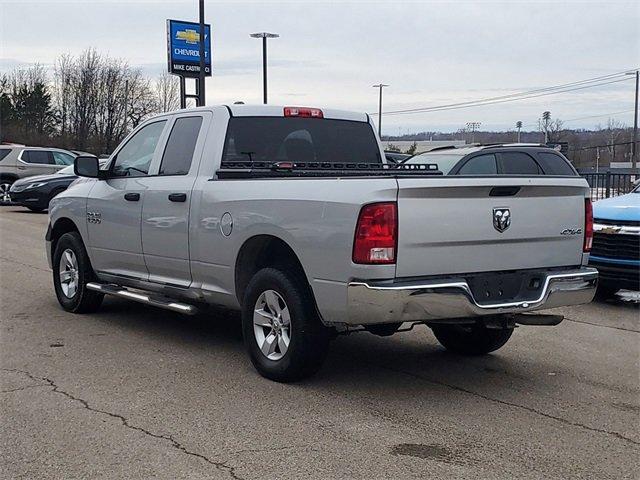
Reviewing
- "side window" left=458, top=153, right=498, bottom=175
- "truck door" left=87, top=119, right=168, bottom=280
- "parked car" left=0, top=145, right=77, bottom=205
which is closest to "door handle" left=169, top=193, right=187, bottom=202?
"truck door" left=87, top=119, right=168, bottom=280

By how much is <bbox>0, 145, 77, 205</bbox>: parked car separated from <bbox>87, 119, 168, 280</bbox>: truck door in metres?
18.4

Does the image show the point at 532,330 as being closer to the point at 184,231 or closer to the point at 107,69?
the point at 184,231

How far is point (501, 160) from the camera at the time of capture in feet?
38.1

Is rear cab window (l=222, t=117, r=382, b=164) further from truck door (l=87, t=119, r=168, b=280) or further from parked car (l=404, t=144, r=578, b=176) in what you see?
parked car (l=404, t=144, r=578, b=176)

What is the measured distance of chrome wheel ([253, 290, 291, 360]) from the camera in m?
5.77

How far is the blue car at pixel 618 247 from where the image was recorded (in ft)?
29.9

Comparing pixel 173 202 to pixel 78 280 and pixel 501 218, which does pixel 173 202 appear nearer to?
pixel 78 280

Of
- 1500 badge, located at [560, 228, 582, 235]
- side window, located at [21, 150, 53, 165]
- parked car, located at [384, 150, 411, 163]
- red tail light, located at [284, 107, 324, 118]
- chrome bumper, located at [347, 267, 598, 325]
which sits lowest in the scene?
chrome bumper, located at [347, 267, 598, 325]

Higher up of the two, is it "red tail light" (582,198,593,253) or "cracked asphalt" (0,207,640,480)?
"red tail light" (582,198,593,253)

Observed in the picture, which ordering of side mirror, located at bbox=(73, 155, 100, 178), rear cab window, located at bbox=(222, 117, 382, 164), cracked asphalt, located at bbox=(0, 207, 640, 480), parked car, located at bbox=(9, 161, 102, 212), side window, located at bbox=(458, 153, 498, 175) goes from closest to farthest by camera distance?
cracked asphalt, located at bbox=(0, 207, 640, 480), rear cab window, located at bbox=(222, 117, 382, 164), side mirror, located at bbox=(73, 155, 100, 178), side window, located at bbox=(458, 153, 498, 175), parked car, located at bbox=(9, 161, 102, 212)

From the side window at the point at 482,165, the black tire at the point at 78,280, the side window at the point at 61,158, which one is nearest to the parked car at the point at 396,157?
the side window at the point at 482,165

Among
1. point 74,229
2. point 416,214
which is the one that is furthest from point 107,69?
point 416,214

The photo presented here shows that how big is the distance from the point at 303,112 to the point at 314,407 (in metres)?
2.97

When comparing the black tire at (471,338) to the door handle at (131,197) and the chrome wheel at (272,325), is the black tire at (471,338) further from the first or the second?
the door handle at (131,197)
